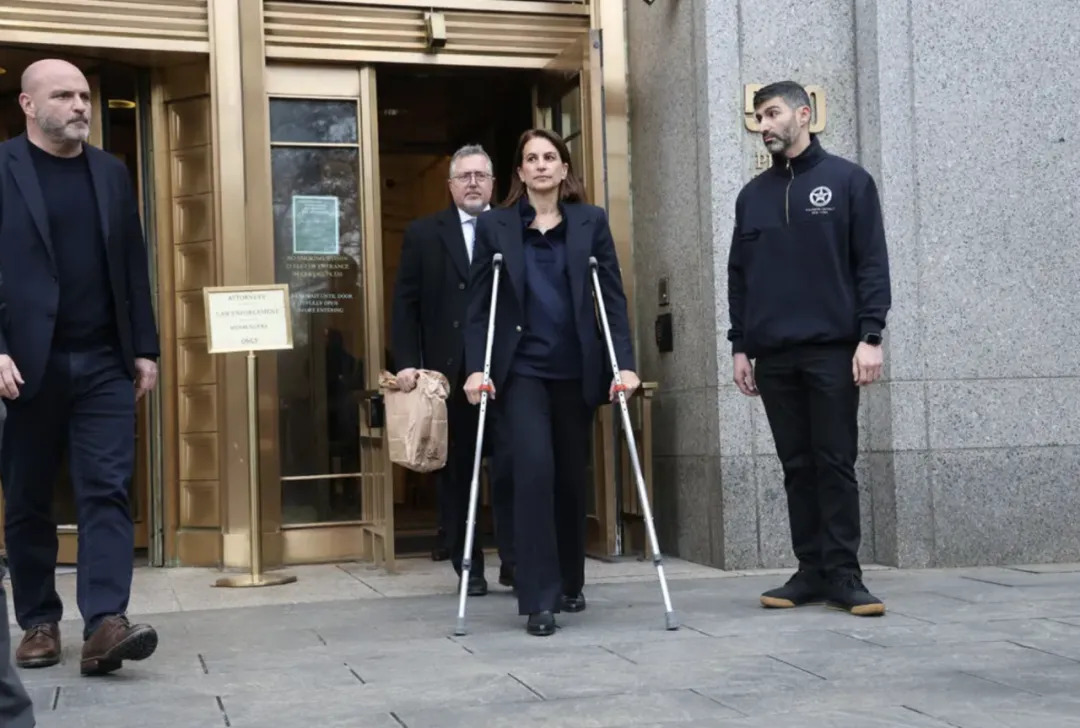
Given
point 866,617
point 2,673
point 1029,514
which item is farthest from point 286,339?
point 2,673

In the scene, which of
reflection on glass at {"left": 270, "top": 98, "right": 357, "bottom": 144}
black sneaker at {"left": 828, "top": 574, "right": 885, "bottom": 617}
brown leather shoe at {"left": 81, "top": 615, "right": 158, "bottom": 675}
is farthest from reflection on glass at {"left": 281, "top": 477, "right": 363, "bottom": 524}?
brown leather shoe at {"left": 81, "top": 615, "right": 158, "bottom": 675}

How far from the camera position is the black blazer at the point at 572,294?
6.01 meters

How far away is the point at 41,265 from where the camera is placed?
514cm

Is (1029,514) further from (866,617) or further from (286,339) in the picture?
(286,339)

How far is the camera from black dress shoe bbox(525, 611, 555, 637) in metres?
5.62

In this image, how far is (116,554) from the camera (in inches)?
202

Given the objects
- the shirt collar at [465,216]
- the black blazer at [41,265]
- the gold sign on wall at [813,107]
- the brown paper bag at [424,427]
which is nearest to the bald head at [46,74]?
the black blazer at [41,265]

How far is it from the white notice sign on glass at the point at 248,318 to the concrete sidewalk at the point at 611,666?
1.48 m

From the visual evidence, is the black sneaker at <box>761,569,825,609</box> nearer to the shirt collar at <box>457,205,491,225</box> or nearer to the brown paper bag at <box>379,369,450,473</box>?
the brown paper bag at <box>379,369,450,473</box>

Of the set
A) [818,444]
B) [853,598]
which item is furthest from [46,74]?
[853,598]

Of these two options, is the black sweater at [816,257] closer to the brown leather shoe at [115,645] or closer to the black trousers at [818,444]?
the black trousers at [818,444]

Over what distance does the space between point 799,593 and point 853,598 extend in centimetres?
29

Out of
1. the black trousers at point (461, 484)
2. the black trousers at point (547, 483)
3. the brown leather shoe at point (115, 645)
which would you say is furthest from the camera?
the black trousers at point (461, 484)

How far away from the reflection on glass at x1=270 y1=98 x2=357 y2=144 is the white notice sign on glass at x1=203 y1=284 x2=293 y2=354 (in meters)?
1.24
